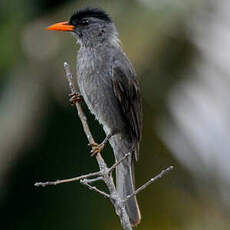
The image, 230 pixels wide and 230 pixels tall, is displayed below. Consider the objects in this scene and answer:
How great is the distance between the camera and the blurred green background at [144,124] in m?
8.73

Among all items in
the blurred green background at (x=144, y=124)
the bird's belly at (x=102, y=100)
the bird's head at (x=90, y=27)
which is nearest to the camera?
the bird's belly at (x=102, y=100)

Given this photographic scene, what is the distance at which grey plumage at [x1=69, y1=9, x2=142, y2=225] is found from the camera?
257 inches

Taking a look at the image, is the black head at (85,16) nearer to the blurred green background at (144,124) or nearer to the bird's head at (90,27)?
the bird's head at (90,27)

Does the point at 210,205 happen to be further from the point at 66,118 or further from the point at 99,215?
the point at 66,118

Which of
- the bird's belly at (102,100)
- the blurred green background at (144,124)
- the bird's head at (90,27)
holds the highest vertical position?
the bird's head at (90,27)

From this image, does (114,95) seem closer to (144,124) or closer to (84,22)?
(84,22)

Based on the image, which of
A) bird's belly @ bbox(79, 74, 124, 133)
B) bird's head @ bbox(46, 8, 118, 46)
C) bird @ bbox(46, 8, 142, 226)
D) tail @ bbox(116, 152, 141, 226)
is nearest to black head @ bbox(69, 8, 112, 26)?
bird's head @ bbox(46, 8, 118, 46)

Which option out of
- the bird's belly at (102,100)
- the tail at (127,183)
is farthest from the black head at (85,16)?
the tail at (127,183)

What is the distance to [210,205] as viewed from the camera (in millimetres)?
8781

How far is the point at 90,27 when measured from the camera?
6.92 m

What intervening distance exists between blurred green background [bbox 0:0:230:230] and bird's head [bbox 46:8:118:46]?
1903mm

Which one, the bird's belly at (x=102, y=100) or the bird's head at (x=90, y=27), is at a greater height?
the bird's head at (x=90, y=27)

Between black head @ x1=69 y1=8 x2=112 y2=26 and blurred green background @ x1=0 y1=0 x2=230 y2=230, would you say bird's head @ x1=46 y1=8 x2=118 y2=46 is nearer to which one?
black head @ x1=69 y1=8 x2=112 y2=26

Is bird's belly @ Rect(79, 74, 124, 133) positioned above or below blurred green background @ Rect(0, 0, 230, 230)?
above
